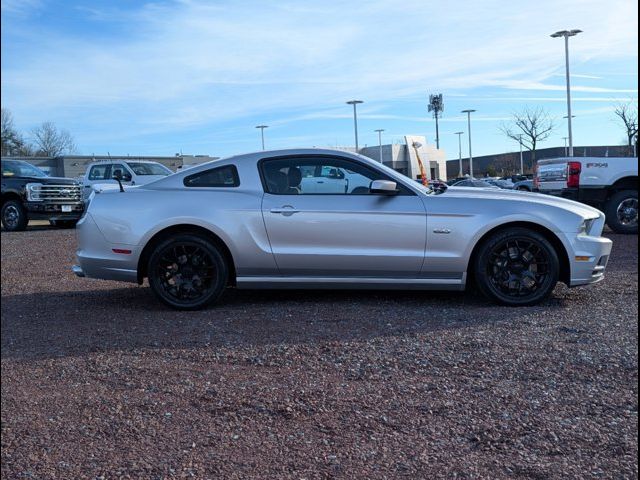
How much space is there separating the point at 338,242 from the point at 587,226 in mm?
2154

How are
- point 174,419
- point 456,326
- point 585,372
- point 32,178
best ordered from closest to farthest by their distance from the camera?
point 174,419, point 585,372, point 456,326, point 32,178

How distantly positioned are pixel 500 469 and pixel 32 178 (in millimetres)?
12156

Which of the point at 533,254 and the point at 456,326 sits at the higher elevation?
the point at 533,254

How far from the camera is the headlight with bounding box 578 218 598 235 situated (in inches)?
219

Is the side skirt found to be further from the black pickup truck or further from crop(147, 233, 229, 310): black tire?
the black pickup truck

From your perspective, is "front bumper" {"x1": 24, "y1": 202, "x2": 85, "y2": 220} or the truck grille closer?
"front bumper" {"x1": 24, "y1": 202, "x2": 85, "y2": 220}

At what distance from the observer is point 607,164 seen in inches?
436

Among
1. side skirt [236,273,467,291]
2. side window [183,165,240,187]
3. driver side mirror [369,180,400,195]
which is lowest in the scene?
side skirt [236,273,467,291]

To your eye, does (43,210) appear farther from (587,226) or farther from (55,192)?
(587,226)

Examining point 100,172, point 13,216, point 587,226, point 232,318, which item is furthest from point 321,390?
point 100,172

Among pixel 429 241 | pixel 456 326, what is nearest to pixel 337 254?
pixel 429 241

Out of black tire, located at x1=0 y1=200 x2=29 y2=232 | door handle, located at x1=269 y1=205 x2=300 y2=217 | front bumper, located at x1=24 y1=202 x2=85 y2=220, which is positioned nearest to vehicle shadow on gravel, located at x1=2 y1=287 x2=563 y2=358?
door handle, located at x1=269 y1=205 x2=300 y2=217

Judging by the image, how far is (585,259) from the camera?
18.1ft

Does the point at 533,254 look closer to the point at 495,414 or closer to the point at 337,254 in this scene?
the point at 337,254
